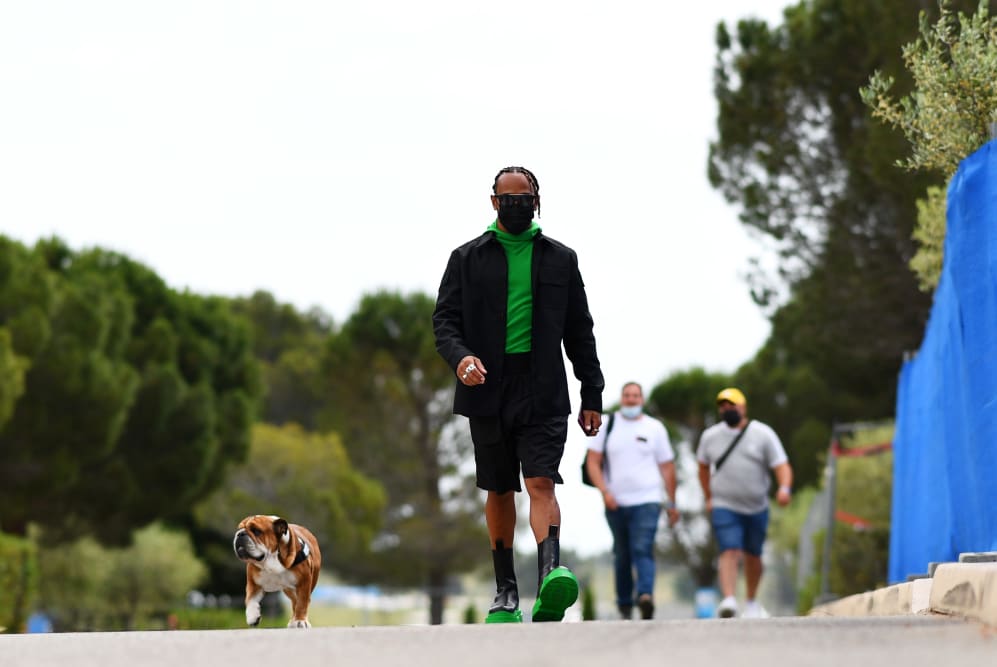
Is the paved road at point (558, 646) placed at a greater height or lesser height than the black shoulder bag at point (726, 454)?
lesser

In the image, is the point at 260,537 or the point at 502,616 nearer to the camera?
the point at 502,616

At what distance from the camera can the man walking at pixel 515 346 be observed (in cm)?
680

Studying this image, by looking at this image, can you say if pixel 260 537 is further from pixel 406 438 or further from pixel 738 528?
pixel 406 438

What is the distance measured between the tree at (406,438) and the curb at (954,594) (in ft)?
151

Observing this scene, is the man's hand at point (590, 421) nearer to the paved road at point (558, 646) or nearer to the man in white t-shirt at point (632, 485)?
the paved road at point (558, 646)

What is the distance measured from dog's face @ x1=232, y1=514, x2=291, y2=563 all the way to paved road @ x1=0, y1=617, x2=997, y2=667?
5.68 ft

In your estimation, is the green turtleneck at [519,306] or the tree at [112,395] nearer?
the green turtleneck at [519,306]

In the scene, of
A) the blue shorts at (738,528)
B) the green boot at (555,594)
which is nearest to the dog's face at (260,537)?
the green boot at (555,594)

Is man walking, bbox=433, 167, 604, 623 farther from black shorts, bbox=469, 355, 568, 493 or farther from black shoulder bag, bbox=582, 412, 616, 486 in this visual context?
black shoulder bag, bbox=582, 412, 616, 486

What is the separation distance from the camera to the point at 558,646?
4488 mm

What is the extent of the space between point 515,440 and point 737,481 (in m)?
4.85

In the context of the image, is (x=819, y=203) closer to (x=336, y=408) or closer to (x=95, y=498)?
(x=95, y=498)

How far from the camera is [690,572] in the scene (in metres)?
63.7

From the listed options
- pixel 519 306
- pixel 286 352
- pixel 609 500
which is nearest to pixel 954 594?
pixel 519 306
